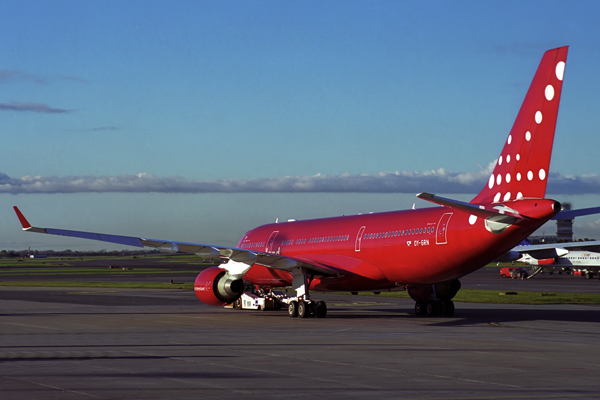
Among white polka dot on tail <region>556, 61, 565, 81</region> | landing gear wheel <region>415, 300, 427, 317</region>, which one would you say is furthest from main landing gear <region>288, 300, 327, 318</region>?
white polka dot on tail <region>556, 61, 565, 81</region>

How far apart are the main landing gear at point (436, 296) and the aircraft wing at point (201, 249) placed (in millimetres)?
3406

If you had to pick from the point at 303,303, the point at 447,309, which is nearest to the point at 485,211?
the point at 447,309

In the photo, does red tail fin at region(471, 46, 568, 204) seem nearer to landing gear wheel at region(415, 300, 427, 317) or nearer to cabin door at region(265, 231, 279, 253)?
landing gear wheel at region(415, 300, 427, 317)

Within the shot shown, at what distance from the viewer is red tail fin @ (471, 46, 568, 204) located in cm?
2281

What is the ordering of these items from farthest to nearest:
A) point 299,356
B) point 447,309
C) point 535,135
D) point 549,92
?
point 447,309 < point 535,135 < point 549,92 < point 299,356

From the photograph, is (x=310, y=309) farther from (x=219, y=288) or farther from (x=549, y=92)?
(x=549, y=92)

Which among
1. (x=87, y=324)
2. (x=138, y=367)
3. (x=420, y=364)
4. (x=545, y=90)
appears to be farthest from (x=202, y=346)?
(x=545, y=90)

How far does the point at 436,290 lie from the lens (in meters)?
30.3

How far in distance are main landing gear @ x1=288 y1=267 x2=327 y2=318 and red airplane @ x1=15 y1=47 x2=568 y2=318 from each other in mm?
40

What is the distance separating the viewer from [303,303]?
2983 cm

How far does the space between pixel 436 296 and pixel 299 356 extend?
14.2 meters

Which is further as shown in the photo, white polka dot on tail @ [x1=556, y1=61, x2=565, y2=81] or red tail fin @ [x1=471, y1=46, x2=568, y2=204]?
red tail fin @ [x1=471, y1=46, x2=568, y2=204]

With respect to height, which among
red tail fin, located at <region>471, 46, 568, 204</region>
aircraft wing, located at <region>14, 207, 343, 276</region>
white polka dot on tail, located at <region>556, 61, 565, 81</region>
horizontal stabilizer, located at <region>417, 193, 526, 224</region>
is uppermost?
white polka dot on tail, located at <region>556, 61, 565, 81</region>

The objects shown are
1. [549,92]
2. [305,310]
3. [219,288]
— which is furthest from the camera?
[219,288]
